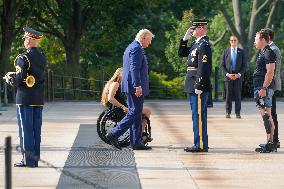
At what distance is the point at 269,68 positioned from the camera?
1473 centimetres

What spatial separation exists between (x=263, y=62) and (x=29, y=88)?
144 inches

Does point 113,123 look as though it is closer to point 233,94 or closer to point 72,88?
point 233,94

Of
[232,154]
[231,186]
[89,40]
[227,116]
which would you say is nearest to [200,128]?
[232,154]

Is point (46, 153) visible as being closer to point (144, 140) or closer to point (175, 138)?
point (144, 140)

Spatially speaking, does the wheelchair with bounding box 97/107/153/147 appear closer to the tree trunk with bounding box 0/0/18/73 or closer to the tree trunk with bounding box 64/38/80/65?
the tree trunk with bounding box 0/0/18/73

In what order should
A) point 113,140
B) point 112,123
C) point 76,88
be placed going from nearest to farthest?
point 113,140 < point 112,123 < point 76,88

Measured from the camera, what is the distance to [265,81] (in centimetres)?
1477

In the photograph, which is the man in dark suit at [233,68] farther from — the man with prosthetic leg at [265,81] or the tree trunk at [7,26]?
the tree trunk at [7,26]

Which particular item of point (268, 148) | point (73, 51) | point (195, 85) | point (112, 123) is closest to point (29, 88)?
point (195, 85)

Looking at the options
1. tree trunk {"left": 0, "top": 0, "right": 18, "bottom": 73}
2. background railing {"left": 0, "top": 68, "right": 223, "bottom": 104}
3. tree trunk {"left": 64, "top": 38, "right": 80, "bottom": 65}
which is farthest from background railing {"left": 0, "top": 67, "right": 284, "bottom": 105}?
tree trunk {"left": 64, "top": 38, "right": 80, "bottom": 65}

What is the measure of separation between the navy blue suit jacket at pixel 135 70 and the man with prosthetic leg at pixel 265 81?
64.1 inches

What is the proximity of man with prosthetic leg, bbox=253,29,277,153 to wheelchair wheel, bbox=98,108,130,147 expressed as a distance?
6.76ft

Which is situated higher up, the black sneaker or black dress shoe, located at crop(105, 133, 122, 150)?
black dress shoe, located at crop(105, 133, 122, 150)

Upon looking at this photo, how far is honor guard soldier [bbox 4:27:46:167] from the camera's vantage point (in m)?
13.0
